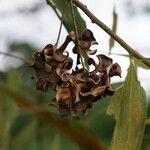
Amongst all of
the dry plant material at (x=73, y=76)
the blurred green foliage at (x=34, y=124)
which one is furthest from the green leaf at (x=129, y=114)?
the blurred green foliage at (x=34, y=124)

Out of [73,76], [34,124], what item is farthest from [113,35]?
[34,124]

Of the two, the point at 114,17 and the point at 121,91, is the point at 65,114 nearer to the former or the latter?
the point at 121,91

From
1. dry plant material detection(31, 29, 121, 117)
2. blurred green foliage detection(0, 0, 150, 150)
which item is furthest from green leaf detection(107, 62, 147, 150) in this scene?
blurred green foliage detection(0, 0, 150, 150)

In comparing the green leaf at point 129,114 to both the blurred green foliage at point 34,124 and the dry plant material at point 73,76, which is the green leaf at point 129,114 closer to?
the dry plant material at point 73,76

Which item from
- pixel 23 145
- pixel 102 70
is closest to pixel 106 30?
pixel 102 70

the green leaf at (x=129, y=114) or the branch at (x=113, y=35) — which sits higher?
the branch at (x=113, y=35)

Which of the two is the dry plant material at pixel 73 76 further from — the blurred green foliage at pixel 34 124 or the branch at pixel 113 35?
the blurred green foliage at pixel 34 124

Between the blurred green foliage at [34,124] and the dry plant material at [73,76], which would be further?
the blurred green foliage at [34,124]
